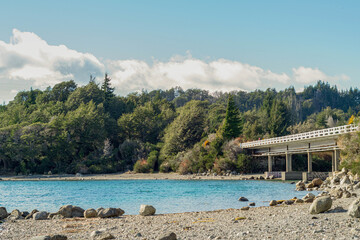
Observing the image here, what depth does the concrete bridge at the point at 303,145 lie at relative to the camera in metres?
40.5

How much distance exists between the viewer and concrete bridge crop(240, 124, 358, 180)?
4050 cm

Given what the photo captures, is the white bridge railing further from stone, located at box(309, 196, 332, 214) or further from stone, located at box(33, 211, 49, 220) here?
stone, located at box(33, 211, 49, 220)

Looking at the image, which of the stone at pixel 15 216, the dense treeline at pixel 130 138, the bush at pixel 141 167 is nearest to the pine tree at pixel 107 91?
the dense treeline at pixel 130 138

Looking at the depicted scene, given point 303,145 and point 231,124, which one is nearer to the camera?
point 303,145

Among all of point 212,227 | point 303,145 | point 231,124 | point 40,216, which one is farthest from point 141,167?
point 212,227

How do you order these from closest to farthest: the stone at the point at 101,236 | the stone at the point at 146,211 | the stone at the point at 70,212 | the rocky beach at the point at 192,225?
the rocky beach at the point at 192,225 → the stone at the point at 101,236 → the stone at the point at 146,211 → the stone at the point at 70,212

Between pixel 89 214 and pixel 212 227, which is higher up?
pixel 212 227

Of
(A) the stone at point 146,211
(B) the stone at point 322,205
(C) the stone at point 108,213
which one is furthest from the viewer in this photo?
(A) the stone at point 146,211

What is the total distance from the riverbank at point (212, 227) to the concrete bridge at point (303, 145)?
86.8ft

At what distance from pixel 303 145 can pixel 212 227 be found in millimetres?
38370

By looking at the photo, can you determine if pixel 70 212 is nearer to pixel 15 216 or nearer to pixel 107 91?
pixel 15 216

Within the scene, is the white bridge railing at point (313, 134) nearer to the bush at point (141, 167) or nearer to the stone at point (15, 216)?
the bush at point (141, 167)

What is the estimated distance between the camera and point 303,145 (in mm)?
48000

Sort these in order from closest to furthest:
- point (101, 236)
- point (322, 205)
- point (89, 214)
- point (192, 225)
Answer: point (101, 236) < point (192, 225) < point (322, 205) < point (89, 214)
